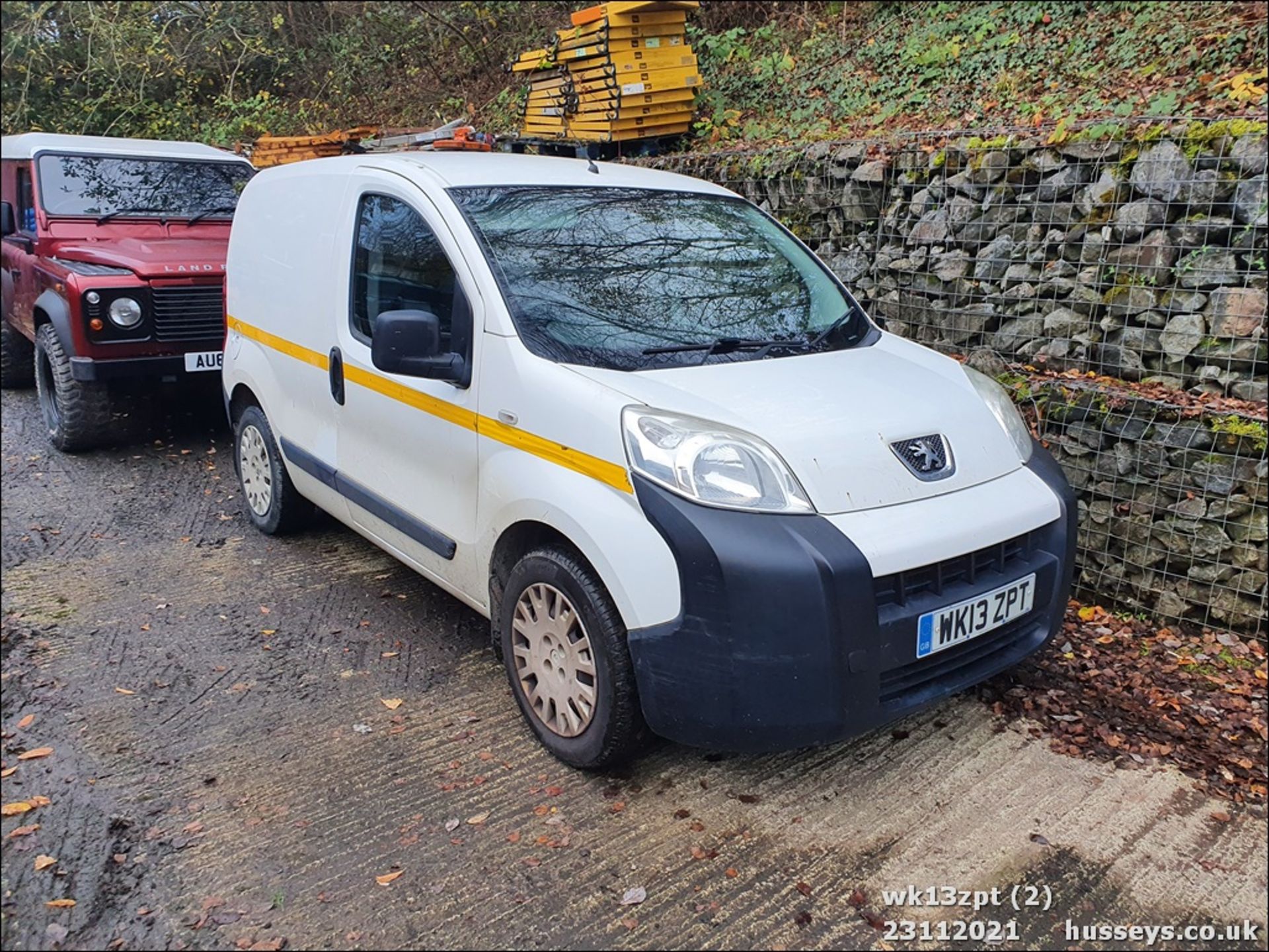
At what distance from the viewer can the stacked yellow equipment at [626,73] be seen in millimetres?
8555

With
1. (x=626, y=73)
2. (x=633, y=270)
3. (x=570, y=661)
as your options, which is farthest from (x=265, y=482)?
(x=626, y=73)

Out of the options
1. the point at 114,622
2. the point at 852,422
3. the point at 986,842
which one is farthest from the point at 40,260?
the point at 986,842

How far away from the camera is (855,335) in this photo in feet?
12.6

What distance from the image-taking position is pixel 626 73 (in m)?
8.60

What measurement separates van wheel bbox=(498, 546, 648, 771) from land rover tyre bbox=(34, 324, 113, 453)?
466 cm

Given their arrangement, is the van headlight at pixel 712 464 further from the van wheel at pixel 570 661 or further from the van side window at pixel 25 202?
the van side window at pixel 25 202

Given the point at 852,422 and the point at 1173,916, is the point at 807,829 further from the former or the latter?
the point at 852,422

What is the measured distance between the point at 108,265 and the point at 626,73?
4603 millimetres

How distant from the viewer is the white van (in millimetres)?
2715

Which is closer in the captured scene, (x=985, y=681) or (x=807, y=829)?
(x=807, y=829)

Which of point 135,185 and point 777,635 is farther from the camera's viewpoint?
point 135,185

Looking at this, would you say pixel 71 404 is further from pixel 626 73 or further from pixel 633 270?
pixel 626 73

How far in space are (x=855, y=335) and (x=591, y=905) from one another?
2340mm

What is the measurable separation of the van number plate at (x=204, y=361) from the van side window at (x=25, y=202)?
198cm
